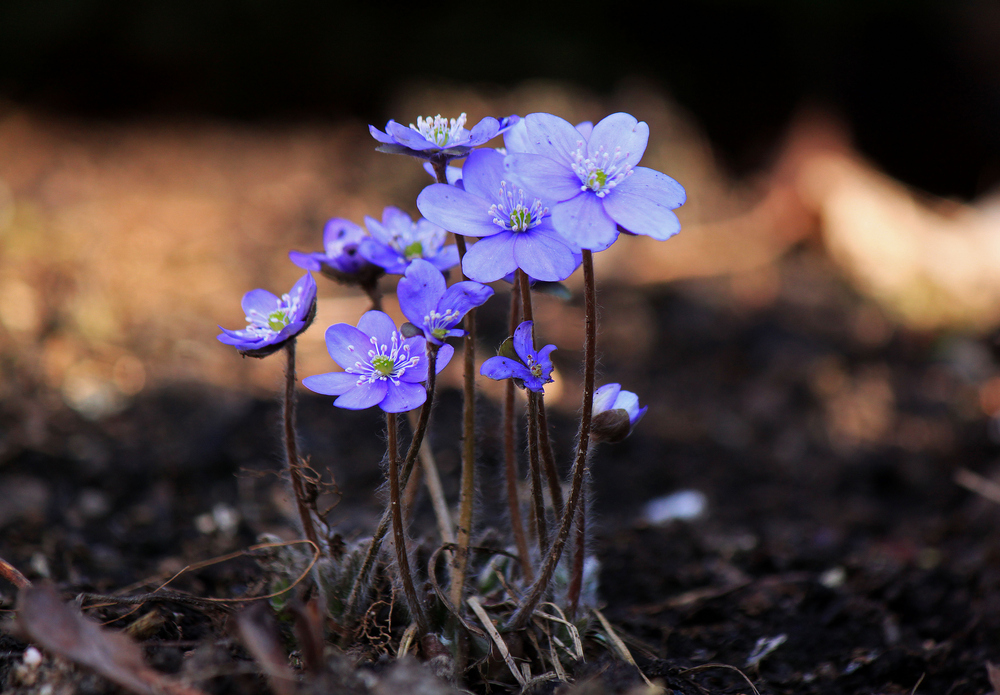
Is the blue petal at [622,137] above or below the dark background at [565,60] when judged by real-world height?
below

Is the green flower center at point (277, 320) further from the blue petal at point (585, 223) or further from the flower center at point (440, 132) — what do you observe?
the blue petal at point (585, 223)

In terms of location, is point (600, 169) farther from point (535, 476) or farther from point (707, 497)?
point (707, 497)

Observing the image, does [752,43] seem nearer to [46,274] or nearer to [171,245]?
[171,245]

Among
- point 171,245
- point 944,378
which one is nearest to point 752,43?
point 944,378

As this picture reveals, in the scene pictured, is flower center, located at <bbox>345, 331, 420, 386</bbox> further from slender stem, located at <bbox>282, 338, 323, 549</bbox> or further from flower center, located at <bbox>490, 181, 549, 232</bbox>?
flower center, located at <bbox>490, 181, 549, 232</bbox>

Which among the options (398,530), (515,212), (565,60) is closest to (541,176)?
(515,212)

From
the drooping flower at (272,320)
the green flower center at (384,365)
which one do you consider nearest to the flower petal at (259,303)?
the drooping flower at (272,320)
